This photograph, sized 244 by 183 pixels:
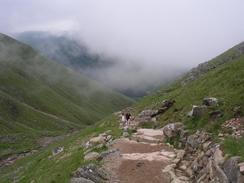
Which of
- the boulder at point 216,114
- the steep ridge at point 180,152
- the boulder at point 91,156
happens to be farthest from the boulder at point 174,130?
the boulder at point 91,156

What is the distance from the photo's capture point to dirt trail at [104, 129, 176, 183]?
3497cm

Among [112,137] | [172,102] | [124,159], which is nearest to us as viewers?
[124,159]

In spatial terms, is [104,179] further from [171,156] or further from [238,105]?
[238,105]

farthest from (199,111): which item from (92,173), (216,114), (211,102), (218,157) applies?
(92,173)

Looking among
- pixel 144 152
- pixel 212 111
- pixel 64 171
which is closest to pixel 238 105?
pixel 212 111

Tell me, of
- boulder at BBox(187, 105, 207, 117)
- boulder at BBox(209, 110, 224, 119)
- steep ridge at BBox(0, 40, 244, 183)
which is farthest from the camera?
boulder at BBox(187, 105, 207, 117)

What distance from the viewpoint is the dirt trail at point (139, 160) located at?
34969 mm

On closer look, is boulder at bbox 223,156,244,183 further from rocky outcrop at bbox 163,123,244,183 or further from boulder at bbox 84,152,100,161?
boulder at bbox 84,152,100,161

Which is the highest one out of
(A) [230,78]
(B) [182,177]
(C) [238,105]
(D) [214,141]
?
(A) [230,78]

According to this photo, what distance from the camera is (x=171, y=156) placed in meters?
39.0

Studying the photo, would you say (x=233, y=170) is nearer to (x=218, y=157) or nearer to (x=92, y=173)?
(x=218, y=157)

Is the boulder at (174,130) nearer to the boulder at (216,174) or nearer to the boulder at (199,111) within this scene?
the boulder at (199,111)

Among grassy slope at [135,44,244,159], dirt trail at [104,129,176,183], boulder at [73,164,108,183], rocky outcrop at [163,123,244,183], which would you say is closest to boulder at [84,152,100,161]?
dirt trail at [104,129,176,183]

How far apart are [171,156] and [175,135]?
18.6 feet
